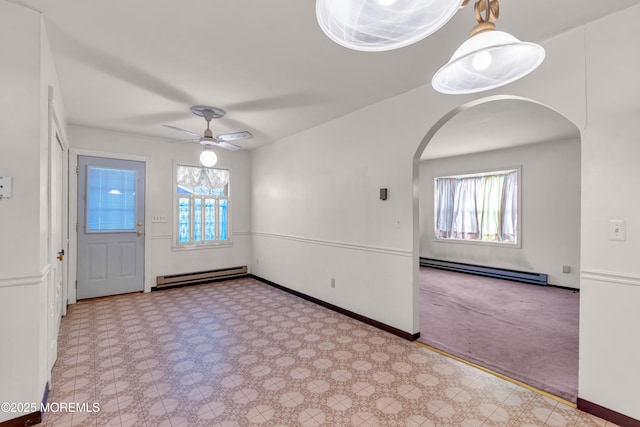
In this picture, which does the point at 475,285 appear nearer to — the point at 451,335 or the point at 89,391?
the point at 451,335

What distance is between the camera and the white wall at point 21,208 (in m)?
1.76

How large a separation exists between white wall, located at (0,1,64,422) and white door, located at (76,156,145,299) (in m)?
2.90

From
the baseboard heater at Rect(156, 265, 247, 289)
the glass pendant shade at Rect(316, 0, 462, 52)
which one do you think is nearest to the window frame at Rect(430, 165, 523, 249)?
the baseboard heater at Rect(156, 265, 247, 289)

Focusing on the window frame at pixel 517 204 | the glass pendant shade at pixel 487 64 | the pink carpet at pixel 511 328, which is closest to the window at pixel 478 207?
the window frame at pixel 517 204

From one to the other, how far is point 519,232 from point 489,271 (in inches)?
37.8

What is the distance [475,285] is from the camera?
529 centimetres

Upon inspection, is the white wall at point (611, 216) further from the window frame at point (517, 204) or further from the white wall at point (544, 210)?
the window frame at point (517, 204)

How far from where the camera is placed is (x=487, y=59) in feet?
4.03

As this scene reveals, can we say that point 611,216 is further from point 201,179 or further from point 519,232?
point 201,179

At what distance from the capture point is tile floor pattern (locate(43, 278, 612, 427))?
6.19 ft

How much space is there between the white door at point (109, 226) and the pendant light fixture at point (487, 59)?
16.0 ft

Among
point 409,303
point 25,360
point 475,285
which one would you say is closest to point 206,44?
point 25,360

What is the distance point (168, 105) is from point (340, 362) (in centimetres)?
335

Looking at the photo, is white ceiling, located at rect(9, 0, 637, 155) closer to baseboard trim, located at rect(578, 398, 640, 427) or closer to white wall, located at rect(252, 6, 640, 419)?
white wall, located at rect(252, 6, 640, 419)
